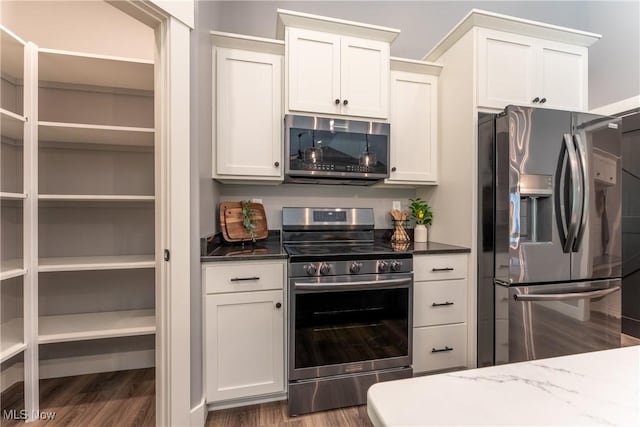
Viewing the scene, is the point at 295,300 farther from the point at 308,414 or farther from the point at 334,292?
the point at 308,414

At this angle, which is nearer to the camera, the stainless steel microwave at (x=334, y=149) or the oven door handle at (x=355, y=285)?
the oven door handle at (x=355, y=285)

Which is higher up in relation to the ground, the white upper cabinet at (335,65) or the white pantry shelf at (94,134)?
the white upper cabinet at (335,65)

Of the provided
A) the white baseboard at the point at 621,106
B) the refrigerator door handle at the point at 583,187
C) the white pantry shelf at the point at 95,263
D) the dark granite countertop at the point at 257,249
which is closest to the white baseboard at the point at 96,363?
the white pantry shelf at the point at 95,263

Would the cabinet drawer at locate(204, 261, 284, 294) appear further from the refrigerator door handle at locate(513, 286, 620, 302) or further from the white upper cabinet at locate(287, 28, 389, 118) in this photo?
the refrigerator door handle at locate(513, 286, 620, 302)

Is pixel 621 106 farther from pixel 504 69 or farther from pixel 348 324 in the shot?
pixel 348 324

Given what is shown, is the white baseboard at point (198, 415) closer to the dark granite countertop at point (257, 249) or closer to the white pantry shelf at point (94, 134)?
the dark granite countertop at point (257, 249)

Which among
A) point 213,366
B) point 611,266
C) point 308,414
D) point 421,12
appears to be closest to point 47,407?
point 213,366

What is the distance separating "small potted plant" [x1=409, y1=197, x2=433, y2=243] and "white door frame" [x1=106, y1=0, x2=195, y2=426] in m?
1.79

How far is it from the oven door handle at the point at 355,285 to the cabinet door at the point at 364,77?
120 centimetres

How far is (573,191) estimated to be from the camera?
184 cm

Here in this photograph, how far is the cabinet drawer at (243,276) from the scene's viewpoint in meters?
1.64

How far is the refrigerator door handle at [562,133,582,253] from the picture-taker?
72.4 inches

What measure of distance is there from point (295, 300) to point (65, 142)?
75.3 inches

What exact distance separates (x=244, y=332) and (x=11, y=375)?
160 centimetres
